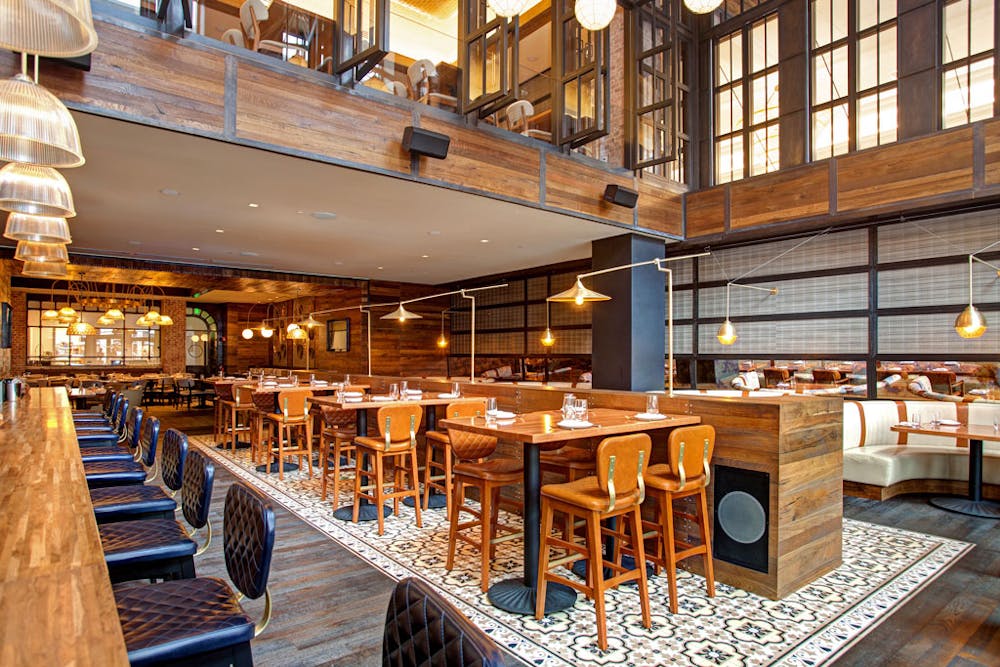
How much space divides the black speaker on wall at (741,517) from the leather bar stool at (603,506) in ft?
2.70

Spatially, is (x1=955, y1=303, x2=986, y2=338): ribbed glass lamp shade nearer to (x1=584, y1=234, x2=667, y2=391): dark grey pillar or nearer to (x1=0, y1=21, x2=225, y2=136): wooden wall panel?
(x1=584, y1=234, x2=667, y2=391): dark grey pillar

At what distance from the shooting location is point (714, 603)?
11.0 feet

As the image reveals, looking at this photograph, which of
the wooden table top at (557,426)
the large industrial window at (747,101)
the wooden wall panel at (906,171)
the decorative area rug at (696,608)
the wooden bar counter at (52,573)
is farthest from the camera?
the large industrial window at (747,101)

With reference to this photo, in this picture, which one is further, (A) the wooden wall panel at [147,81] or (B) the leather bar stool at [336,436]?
(B) the leather bar stool at [336,436]

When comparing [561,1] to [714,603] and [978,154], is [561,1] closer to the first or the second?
[978,154]

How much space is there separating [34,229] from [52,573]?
315 cm

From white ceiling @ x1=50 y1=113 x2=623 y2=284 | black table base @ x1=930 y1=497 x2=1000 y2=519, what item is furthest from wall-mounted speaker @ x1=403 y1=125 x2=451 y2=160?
black table base @ x1=930 y1=497 x2=1000 y2=519

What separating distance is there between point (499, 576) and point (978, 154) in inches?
229

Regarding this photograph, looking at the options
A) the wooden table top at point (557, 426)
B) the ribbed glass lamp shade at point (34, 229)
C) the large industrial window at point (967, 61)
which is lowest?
the wooden table top at point (557, 426)

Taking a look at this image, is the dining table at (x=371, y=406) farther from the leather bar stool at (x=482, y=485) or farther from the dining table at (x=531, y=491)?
the dining table at (x=531, y=491)

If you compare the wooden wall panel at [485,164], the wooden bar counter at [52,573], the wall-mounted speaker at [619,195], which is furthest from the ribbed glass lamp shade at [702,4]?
the wooden bar counter at [52,573]

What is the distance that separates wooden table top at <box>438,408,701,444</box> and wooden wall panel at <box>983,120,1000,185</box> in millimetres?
4074

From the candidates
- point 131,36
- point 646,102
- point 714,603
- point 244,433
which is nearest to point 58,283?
point 244,433

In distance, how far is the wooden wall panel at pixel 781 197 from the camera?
6414 mm
